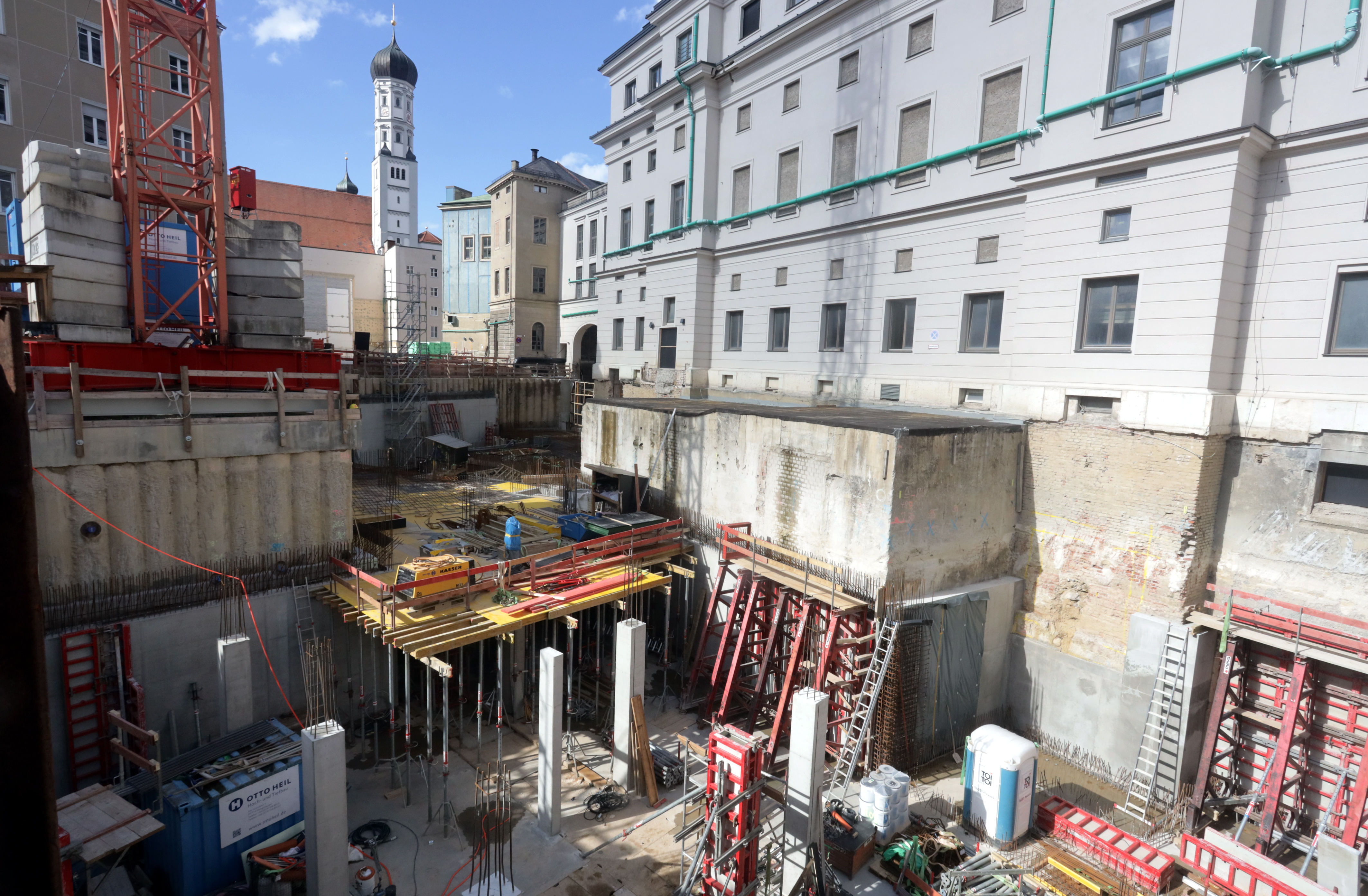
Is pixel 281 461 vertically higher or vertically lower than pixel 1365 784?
higher

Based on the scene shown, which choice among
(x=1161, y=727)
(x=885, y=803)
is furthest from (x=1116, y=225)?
(x=885, y=803)

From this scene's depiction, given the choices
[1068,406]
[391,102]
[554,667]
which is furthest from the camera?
[391,102]

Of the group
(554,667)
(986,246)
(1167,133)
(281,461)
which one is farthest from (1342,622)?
(281,461)

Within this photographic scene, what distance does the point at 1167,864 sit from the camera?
1098 cm

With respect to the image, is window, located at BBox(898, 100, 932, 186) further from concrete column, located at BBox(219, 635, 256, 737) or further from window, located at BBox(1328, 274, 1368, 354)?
concrete column, located at BBox(219, 635, 256, 737)

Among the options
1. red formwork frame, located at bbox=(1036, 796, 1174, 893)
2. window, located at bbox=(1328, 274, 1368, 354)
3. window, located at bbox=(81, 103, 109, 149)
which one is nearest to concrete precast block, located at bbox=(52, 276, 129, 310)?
window, located at bbox=(81, 103, 109, 149)

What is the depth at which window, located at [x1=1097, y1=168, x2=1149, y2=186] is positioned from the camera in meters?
13.7

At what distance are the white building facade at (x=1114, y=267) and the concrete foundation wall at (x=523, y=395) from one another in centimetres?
1694

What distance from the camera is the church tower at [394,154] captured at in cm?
7469

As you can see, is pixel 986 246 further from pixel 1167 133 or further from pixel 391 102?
pixel 391 102

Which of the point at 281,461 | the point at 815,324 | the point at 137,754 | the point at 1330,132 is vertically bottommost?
the point at 137,754

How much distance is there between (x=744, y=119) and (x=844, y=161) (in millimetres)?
5414

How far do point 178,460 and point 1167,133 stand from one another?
62.0 feet

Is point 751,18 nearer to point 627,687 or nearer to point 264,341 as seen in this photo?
point 264,341
